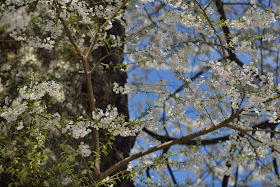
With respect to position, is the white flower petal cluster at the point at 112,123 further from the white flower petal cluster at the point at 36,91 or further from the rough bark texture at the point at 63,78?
the rough bark texture at the point at 63,78

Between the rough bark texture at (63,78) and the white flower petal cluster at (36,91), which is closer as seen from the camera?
the white flower petal cluster at (36,91)

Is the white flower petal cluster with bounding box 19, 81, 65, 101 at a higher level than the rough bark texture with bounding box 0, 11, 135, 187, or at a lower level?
lower

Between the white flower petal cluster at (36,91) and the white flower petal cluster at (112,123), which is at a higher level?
the white flower petal cluster at (36,91)

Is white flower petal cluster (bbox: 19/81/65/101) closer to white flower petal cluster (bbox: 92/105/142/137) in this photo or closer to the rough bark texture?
white flower petal cluster (bbox: 92/105/142/137)

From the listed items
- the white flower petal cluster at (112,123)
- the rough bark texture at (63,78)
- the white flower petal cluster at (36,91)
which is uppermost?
the rough bark texture at (63,78)

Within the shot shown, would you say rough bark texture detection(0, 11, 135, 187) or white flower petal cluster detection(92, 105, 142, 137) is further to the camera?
rough bark texture detection(0, 11, 135, 187)

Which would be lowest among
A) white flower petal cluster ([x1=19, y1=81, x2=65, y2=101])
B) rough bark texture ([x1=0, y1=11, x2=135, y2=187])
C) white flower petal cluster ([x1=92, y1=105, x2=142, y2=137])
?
white flower petal cluster ([x1=92, y1=105, x2=142, y2=137])

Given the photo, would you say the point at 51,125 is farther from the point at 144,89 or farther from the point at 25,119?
the point at 144,89

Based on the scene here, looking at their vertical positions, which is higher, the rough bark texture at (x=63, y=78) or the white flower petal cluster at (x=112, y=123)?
the rough bark texture at (x=63, y=78)

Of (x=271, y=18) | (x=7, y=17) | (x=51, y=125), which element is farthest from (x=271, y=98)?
(x=7, y=17)

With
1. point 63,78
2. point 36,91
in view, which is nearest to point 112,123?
point 36,91

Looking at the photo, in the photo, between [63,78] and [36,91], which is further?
[63,78]

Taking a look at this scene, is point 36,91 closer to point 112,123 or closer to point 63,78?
point 112,123

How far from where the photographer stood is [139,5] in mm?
2219
